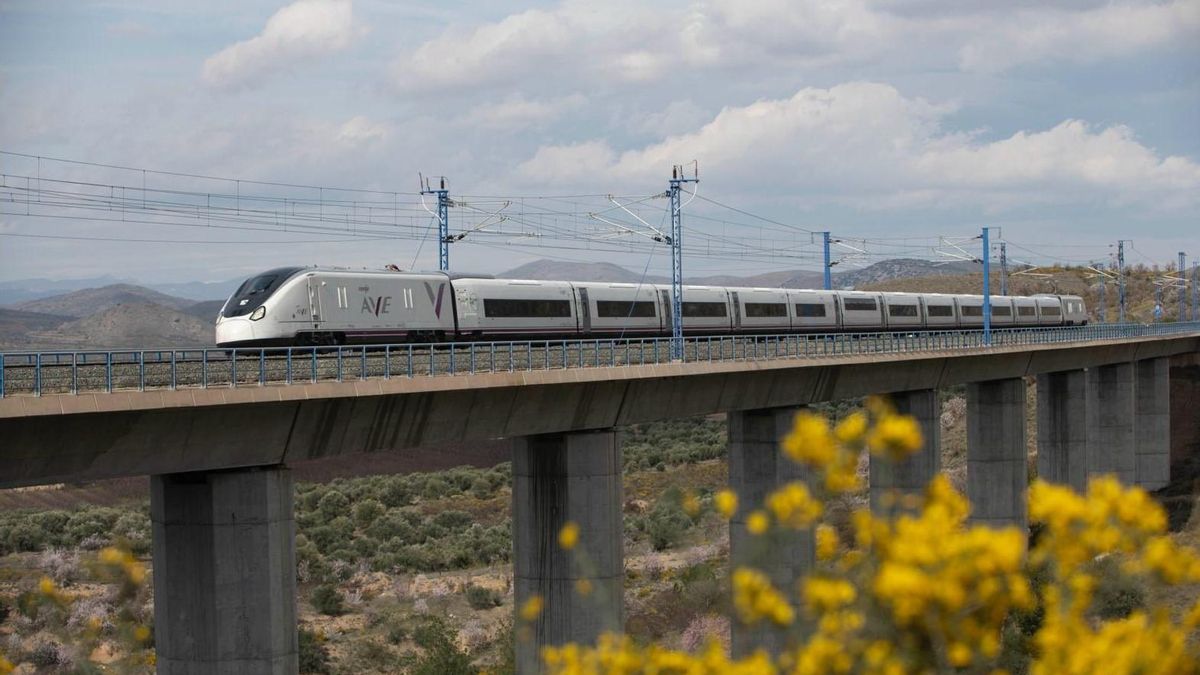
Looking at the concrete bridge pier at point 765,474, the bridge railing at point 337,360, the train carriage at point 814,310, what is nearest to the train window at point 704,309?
the bridge railing at point 337,360

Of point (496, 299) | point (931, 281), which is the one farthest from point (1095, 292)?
point (496, 299)

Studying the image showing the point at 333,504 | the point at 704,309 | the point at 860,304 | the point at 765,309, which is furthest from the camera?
the point at 333,504

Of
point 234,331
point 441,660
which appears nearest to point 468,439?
point 234,331

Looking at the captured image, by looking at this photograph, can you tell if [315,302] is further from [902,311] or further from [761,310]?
[902,311]

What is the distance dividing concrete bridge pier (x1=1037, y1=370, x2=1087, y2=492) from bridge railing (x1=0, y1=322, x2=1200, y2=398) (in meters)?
19.7

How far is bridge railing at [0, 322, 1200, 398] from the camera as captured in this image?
20.3 meters

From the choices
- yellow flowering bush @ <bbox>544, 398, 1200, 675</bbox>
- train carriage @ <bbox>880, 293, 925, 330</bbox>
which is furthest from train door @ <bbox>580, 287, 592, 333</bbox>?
yellow flowering bush @ <bbox>544, 398, 1200, 675</bbox>

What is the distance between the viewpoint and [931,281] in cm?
18800

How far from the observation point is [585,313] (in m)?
40.9

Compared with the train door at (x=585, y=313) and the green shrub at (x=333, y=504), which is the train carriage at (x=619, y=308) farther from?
the green shrub at (x=333, y=504)

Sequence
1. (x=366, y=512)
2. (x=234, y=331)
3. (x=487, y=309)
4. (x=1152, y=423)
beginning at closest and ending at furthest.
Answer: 1. (x=234, y=331)
2. (x=487, y=309)
3. (x=366, y=512)
4. (x=1152, y=423)

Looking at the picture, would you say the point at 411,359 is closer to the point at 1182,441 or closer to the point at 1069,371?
the point at 1069,371

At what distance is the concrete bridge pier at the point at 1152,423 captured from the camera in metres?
71.4

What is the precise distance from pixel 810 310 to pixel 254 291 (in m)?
28.2
